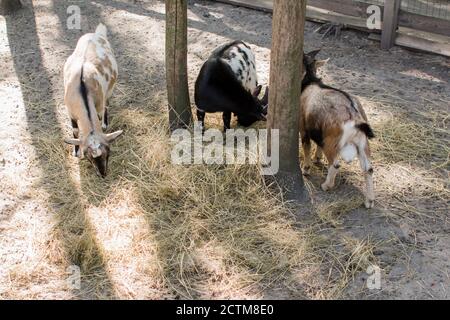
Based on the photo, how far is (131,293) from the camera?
4.23 m

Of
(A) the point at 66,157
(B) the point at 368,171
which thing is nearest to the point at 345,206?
(B) the point at 368,171

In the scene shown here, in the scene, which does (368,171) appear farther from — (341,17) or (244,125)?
(341,17)

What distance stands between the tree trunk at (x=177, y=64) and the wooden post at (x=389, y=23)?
338 cm

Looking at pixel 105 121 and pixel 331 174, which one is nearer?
pixel 331 174

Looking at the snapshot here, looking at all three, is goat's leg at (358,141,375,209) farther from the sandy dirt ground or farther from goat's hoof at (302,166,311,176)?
goat's hoof at (302,166,311,176)

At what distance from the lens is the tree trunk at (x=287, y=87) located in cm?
453

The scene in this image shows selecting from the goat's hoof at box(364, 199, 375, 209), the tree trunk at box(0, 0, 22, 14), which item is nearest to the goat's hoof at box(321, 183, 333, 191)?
the goat's hoof at box(364, 199, 375, 209)

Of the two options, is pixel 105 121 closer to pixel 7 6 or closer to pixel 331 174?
pixel 331 174

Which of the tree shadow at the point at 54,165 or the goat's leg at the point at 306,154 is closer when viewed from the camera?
the tree shadow at the point at 54,165

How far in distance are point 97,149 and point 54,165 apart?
622mm

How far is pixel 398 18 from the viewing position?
8.00 meters

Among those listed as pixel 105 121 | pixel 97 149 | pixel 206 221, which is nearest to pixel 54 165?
pixel 97 149

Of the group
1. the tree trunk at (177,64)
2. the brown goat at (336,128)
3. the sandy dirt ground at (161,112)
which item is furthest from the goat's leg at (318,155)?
the tree trunk at (177,64)

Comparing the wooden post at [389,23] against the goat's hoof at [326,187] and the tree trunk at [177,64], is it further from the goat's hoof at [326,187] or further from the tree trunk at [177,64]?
→ the goat's hoof at [326,187]
